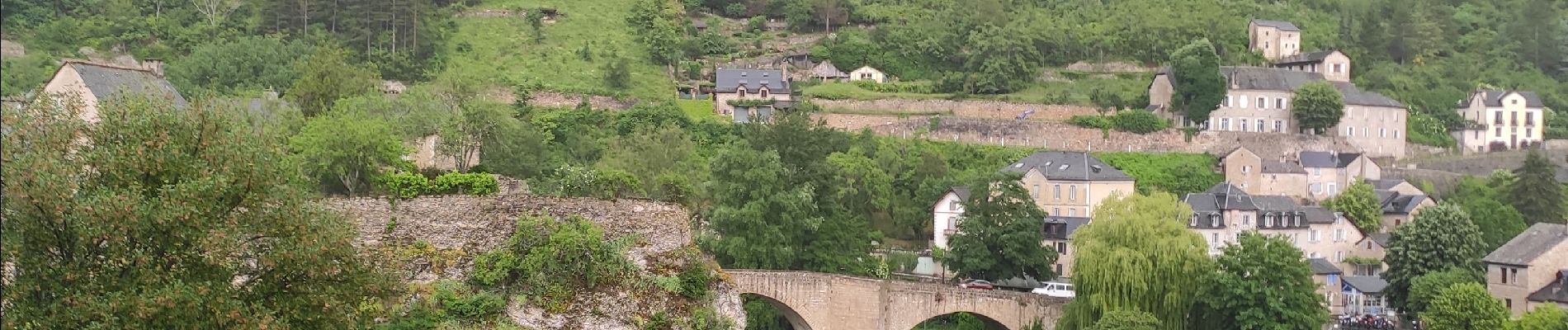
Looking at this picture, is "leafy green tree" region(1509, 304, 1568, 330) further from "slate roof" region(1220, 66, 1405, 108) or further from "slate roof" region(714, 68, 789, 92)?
"slate roof" region(714, 68, 789, 92)

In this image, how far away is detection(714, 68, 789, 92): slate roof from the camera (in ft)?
250

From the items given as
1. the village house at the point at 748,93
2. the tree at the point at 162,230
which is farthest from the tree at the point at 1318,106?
the tree at the point at 162,230

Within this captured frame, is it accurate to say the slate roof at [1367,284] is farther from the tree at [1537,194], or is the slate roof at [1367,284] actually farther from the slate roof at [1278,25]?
the slate roof at [1278,25]

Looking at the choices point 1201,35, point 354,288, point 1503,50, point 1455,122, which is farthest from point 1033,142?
point 354,288

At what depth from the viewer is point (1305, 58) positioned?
86.3 m

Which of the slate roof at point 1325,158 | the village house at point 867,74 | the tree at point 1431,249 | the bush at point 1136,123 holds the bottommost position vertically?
the tree at point 1431,249

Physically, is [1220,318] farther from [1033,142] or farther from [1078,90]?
[1078,90]

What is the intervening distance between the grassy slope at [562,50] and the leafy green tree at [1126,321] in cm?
3661

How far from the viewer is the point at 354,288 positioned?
1844 centimetres

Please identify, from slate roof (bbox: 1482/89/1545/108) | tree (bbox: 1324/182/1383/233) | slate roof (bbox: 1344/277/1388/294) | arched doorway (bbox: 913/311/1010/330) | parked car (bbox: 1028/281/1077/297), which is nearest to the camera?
parked car (bbox: 1028/281/1077/297)

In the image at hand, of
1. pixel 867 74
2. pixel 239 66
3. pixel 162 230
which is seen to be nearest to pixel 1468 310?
pixel 867 74

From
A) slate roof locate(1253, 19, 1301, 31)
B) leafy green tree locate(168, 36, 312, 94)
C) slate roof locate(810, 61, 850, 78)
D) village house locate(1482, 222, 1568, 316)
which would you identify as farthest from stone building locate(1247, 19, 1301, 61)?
leafy green tree locate(168, 36, 312, 94)

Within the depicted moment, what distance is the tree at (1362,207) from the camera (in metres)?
69.6

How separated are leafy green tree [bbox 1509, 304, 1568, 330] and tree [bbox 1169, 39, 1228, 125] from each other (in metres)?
28.2
